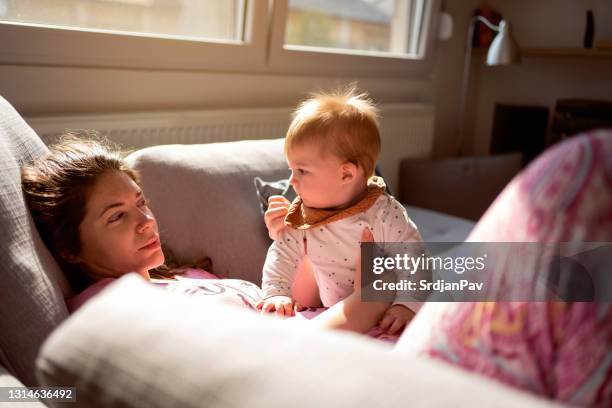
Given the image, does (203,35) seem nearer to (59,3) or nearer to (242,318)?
(59,3)

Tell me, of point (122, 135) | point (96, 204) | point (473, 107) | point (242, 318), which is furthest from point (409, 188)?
point (242, 318)

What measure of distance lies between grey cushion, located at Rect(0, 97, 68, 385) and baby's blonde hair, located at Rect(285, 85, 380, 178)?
21.4 inches

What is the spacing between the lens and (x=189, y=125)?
2164 mm

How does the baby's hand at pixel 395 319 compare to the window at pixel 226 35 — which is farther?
the window at pixel 226 35

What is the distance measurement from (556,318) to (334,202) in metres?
0.78

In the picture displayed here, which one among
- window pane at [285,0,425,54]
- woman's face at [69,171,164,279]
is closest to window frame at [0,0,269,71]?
window pane at [285,0,425,54]

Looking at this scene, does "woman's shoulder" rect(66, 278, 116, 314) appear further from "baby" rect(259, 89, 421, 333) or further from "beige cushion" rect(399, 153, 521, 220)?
"beige cushion" rect(399, 153, 521, 220)

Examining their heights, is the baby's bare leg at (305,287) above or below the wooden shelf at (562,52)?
below

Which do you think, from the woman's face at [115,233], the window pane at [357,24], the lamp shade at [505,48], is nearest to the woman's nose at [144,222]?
the woman's face at [115,233]

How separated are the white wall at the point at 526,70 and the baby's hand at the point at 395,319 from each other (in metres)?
2.54

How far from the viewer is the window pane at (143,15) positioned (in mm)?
1829

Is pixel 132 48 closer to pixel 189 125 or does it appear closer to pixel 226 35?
pixel 189 125

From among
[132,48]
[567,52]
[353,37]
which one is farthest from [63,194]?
[567,52]

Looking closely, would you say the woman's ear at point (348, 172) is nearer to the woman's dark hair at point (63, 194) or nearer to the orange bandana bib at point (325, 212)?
the orange bandana bib at point (325, 212)
